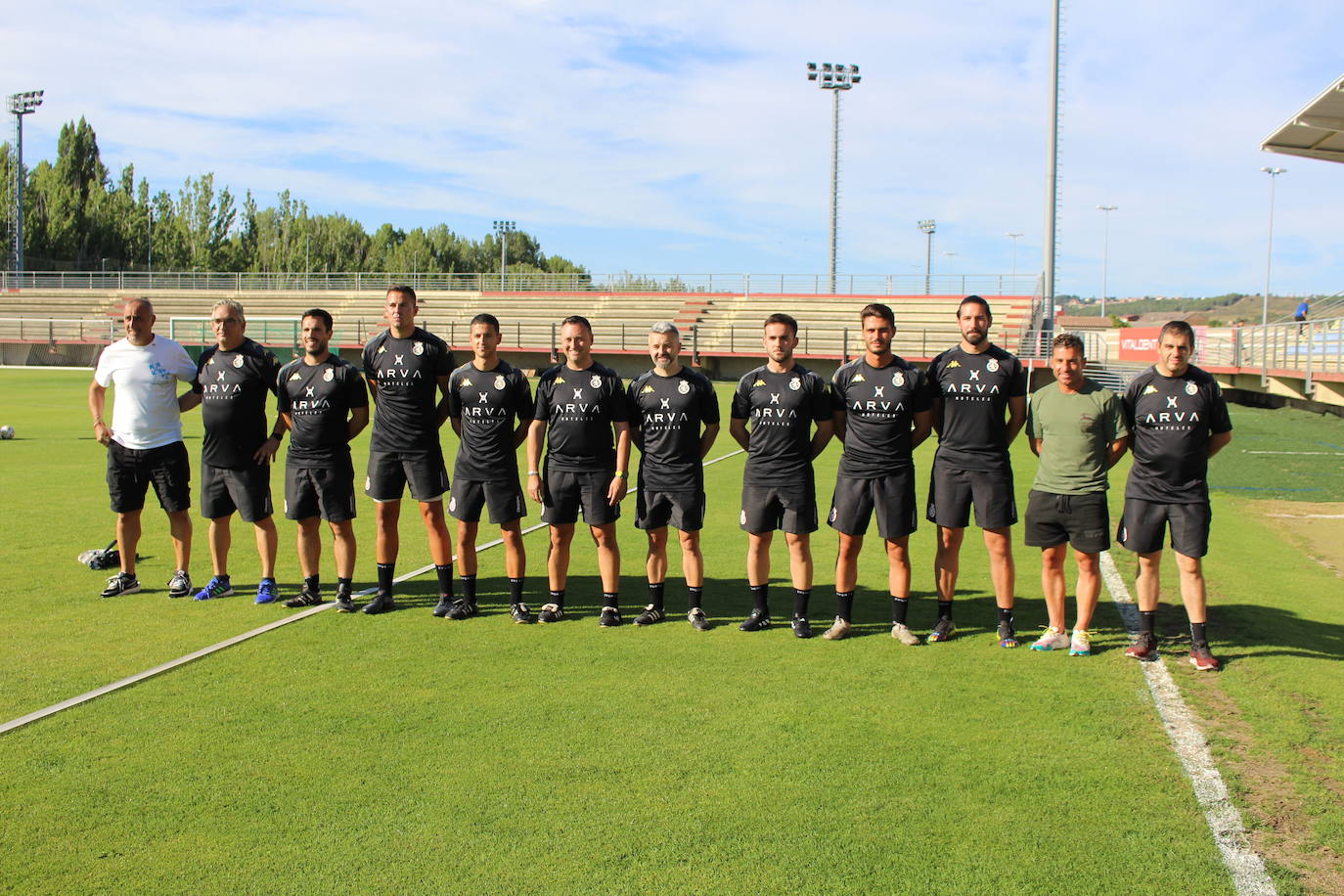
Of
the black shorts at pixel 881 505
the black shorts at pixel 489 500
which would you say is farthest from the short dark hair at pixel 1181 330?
the black shorts at pixel 489 500

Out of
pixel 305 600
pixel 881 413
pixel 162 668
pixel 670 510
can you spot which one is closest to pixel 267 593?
pixel 305 600

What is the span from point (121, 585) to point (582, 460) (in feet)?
10.2

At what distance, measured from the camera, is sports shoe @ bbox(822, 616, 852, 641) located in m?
5.98

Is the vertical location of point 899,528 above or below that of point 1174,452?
below

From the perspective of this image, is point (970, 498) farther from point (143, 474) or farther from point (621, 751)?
point (143, 474)

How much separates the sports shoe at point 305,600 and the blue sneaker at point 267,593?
102 mm

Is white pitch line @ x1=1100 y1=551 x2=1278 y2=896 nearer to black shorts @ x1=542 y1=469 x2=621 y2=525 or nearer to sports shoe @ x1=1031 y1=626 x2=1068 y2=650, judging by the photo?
sports shoe @ x1=1031 y1=626 x2=1068 y2=650

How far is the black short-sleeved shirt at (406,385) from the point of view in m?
6.46

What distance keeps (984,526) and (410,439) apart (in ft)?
11.1

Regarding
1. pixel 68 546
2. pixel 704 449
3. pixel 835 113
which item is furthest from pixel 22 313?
pixel 704 449

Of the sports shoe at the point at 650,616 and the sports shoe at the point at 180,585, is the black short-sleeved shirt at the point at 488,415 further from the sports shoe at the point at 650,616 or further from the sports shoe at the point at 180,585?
the sports shoe at the point at 180,585

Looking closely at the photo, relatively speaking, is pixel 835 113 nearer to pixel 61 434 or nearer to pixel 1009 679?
pixel 61 434

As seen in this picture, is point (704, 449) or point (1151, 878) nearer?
point (1151, 878)

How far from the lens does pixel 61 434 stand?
55.8 feet
